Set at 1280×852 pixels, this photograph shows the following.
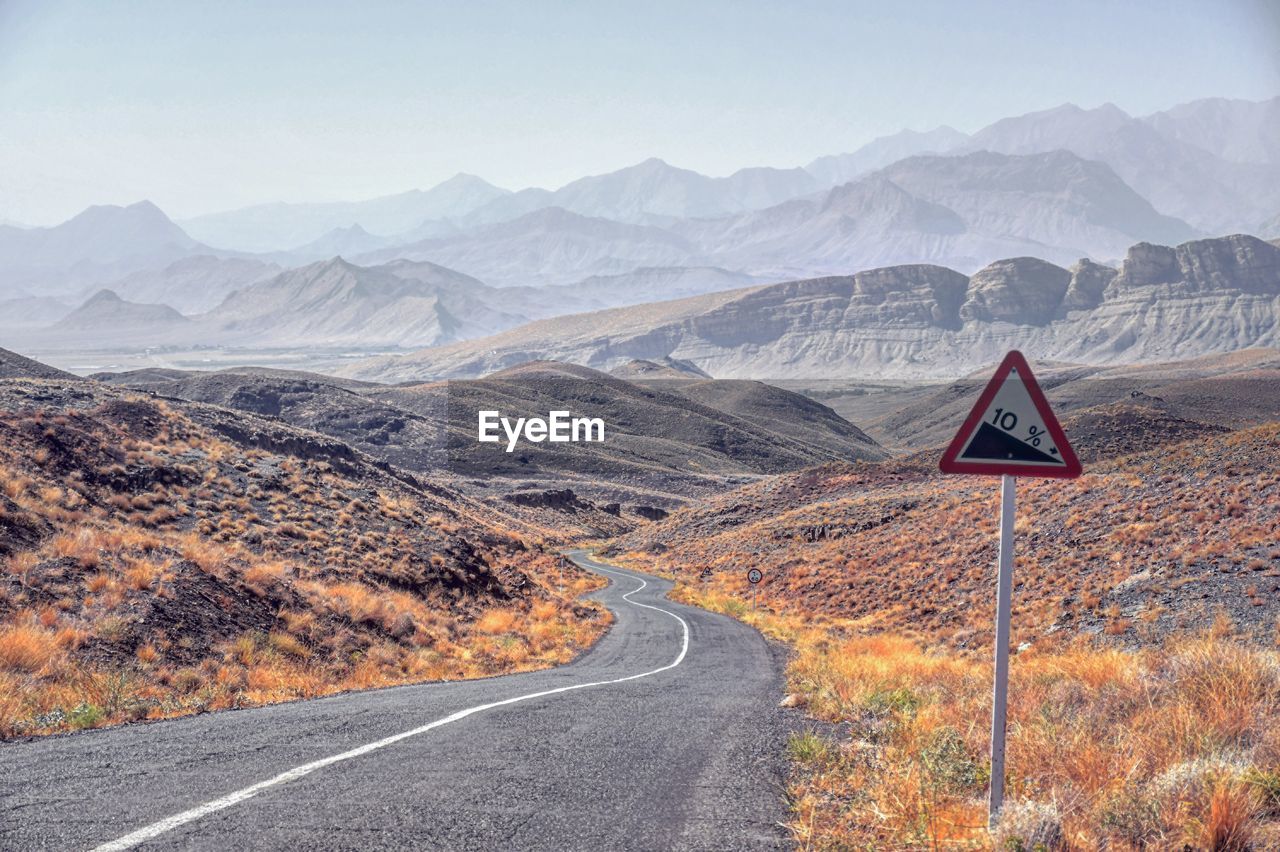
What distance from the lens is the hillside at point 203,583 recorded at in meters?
11.2

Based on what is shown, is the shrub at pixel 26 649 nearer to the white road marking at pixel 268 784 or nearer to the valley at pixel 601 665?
the valley at pixel 601 665

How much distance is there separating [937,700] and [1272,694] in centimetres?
300

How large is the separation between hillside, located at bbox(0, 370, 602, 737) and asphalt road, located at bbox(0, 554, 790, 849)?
2.33 metres

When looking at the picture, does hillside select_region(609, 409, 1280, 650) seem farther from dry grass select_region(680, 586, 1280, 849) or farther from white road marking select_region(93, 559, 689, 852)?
white road marking select_region(93, 559, 689, 852)

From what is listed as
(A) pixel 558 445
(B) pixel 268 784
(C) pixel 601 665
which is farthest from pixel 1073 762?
(A) pixel 558 445

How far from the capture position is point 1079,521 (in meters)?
27.6

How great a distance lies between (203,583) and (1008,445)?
47.8ft

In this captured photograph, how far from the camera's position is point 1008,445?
17.5 feet

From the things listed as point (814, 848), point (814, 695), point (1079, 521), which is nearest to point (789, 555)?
point (1079, 521)

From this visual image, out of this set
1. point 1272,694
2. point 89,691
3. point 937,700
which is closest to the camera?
point 1272,694

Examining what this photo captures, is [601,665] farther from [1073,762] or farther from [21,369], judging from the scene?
[21,369]

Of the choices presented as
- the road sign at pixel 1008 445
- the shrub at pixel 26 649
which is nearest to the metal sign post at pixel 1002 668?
the road sign at pixel 1008 445

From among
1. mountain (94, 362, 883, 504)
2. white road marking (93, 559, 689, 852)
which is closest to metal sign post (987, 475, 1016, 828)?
white road marking (93, 559, 689, 852)

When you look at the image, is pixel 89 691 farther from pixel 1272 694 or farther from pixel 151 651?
pixel 1272 694
